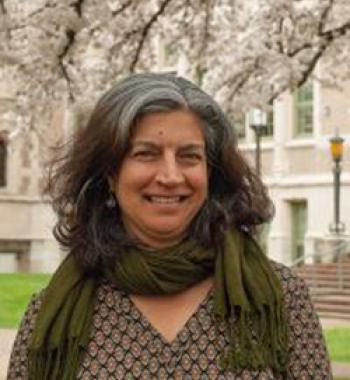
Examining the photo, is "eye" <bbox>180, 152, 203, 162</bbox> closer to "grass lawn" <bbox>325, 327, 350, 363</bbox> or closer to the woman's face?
the woman's face

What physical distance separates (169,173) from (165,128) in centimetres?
12

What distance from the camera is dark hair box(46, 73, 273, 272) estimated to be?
3.24 meters

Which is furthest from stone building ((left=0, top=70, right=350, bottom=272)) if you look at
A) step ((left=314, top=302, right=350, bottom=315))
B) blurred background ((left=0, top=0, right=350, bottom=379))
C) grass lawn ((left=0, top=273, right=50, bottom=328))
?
blurred background ((left=0, top=0, right=350, bottom=379))

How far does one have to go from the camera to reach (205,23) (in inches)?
573

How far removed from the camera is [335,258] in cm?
2839

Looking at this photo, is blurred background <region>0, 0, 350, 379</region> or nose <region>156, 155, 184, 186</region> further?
blurred background <region>0, 0, 350, 379</region>

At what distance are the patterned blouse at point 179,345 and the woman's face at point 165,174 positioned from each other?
21 cm

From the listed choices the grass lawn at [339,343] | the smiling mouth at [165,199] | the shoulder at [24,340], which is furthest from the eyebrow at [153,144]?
the grass lawn at [339,343]

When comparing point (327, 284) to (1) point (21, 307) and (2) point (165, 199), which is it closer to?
(1) point (21, 307)

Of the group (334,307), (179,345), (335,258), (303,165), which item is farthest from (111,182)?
(303,165)

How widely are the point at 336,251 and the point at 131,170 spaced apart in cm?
2535

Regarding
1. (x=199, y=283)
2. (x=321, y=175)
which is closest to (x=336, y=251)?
(x=321, y=175)

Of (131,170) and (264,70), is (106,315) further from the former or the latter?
(264,70)

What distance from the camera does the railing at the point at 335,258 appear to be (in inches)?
1026
